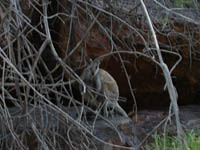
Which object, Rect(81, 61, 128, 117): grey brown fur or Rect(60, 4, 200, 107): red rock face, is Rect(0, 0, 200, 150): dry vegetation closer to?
Rect(60, 4, 200, 107): red rock face

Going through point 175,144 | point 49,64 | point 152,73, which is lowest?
point 175,144

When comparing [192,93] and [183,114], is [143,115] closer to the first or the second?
[183,114]

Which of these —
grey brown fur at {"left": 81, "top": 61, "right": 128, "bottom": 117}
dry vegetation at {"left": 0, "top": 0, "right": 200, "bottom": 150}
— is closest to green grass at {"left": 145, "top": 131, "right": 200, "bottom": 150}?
grey brown fur at {"left": 81, "top": 61, "right": 128, "bottom": 117}

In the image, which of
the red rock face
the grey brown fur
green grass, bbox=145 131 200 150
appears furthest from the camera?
the red rock face

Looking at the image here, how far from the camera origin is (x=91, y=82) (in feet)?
12.6

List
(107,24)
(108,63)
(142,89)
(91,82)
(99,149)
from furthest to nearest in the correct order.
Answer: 1. (142,89)
2. (108,63)
3. (107,24)
4. (91,82)
5. (99,149)

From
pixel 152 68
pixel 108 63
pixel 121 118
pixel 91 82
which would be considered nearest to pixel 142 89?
pixel 152 68

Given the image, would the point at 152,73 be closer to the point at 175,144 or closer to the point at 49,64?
the point at 49,64

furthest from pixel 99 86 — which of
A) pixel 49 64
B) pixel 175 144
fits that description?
pixel 49 64

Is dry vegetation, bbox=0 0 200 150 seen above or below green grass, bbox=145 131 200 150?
above

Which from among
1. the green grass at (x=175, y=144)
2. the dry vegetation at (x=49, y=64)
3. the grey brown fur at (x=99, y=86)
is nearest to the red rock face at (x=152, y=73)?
the dry vegetation at (x=49, y=64)

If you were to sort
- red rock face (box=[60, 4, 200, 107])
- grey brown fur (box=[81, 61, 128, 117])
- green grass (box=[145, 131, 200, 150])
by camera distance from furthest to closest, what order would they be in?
red rock face (box=[60, 4, 200, 107]) < grey brown fur (box=[81, 61, 128, 117]) < green grass (box=[145, 131, 200, 150])

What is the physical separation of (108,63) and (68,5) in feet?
6.28

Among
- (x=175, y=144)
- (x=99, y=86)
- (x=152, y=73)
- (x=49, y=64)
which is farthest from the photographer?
(x=152, y=73)
